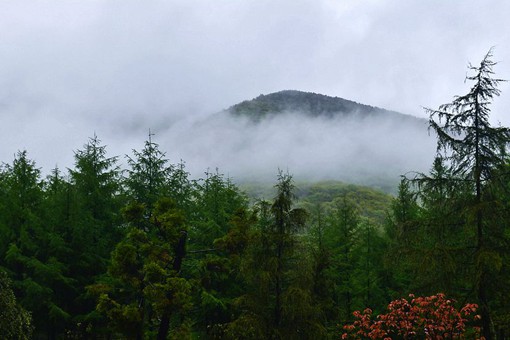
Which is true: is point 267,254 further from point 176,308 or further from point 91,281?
point 91,281

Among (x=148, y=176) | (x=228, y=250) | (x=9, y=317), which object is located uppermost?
(x=148, y=176)

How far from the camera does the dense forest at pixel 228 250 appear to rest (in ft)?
41.2

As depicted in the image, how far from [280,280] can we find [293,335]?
6.09 feet

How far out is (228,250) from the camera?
15.8 m

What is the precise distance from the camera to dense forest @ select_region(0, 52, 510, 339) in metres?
12.6

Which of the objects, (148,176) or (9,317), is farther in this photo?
(148,176)

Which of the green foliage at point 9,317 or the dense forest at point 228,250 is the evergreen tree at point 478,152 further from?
the green foliage at point 9,317

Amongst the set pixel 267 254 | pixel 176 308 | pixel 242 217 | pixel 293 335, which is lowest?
pixel 293 335

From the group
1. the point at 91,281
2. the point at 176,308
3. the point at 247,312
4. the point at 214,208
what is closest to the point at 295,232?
the point at 247,312

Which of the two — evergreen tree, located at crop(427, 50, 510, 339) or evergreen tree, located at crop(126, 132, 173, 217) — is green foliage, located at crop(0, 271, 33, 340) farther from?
evergreen tree, located at crop(427, 50, 510, 339)

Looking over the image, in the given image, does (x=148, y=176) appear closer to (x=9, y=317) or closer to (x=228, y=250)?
(x=228, y=250)

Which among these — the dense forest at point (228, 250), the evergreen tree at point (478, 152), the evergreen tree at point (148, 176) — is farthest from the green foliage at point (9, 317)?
the evergreen tree at point (478, 152)

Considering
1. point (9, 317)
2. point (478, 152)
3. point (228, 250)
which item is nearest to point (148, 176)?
point (228, 250)

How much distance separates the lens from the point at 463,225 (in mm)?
12688
